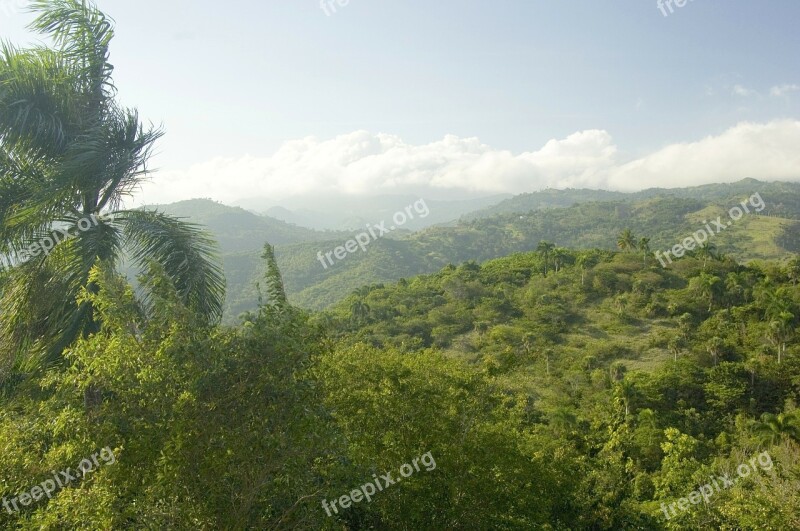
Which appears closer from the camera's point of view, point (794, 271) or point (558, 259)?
point (794, 271)

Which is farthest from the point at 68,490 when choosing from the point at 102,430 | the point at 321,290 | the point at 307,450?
the point at 321,290

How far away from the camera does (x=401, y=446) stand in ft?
33.8

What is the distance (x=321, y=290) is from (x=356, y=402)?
436ft

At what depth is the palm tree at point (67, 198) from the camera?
6121 mm

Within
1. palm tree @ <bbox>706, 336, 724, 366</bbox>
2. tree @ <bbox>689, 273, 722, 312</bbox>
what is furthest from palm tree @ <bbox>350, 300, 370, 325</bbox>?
tree @ <bbox>689, 273, 722, 312</bbox>

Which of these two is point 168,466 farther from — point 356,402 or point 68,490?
point 356,402

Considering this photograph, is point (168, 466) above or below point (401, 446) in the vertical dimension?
above
